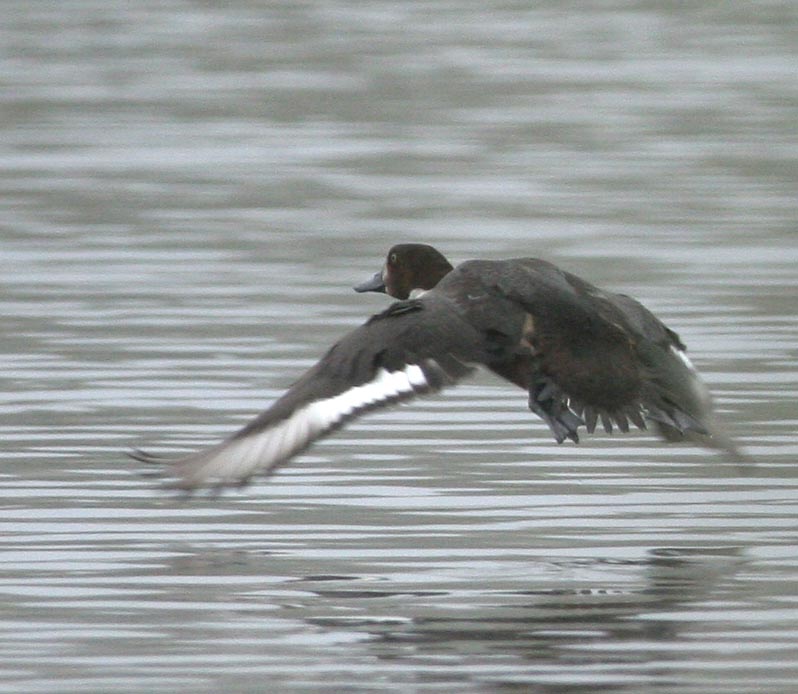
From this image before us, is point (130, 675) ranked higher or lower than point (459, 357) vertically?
lower

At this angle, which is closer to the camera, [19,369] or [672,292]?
[19,369]

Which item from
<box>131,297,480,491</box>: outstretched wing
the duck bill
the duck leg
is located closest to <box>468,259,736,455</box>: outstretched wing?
the duck leg

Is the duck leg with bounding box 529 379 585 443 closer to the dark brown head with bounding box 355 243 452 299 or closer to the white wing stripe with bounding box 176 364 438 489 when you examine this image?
the white wing stripe with bounding box 176 364 438 489

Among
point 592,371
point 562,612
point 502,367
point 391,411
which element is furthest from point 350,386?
point 391,411

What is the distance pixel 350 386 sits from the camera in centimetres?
714

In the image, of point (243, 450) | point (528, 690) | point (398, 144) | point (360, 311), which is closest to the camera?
point (528, 690)

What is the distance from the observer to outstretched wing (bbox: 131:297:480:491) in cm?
690

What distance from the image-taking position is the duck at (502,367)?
276 inches

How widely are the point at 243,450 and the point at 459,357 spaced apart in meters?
0.73

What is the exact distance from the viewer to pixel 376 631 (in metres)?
6.29

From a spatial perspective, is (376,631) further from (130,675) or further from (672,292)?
(672,292)

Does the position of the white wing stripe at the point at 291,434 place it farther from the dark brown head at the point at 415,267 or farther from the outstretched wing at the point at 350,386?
the dark brown head at the point at 415,267

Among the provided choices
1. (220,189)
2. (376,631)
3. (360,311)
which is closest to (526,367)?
(376,631)

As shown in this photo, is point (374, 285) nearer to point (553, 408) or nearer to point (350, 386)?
point (553, 408)
